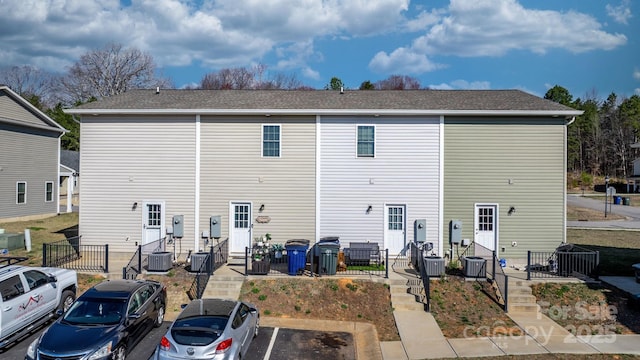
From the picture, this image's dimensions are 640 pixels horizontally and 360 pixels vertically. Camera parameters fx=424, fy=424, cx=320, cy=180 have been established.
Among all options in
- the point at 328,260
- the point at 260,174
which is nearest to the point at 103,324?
the point at 328,260

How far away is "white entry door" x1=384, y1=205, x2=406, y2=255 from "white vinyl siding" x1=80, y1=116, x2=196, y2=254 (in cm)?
777

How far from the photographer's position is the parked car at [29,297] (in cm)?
931

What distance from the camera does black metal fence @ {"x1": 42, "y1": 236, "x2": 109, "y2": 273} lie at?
1471 cm

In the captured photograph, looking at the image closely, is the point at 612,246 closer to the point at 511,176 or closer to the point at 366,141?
the point at 511,176

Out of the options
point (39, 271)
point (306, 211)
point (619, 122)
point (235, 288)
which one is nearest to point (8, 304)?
point (39, 271)

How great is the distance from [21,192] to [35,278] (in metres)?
19.8

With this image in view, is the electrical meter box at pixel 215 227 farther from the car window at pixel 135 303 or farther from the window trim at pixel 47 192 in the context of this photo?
the window trim at pixel 47 192

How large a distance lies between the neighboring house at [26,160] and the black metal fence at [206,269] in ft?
58.5

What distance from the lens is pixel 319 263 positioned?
14.2 metres

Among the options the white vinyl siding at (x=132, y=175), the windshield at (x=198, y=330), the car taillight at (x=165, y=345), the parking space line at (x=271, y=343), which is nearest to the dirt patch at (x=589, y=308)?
the parking space line at (x=271, y=343)

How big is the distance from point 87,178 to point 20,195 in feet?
43.4

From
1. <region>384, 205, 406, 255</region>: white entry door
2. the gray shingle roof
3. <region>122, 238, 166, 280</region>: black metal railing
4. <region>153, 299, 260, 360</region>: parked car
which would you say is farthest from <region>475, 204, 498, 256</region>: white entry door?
<region>122, 238, 166, 280</region>: black metal railing

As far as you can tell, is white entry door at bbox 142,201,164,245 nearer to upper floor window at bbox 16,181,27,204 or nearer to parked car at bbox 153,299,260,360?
parked car at bbox 153,299,260,360

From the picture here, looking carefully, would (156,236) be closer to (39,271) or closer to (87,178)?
(87,178)
